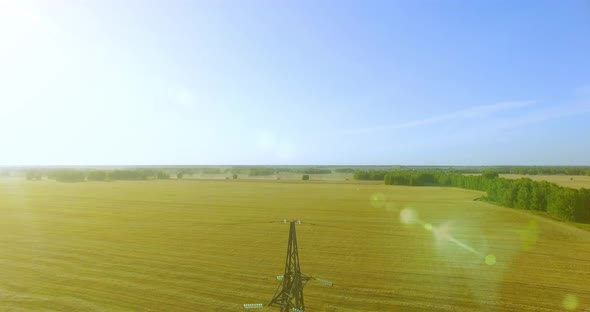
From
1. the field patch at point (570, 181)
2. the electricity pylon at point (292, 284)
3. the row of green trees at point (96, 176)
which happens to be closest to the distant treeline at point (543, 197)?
the field patch at point (570, 181)

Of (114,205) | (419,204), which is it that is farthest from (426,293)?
(114,205)

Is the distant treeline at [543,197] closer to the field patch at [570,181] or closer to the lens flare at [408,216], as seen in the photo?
the lens flare at [408,216]

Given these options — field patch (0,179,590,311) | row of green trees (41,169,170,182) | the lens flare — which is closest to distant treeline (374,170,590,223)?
field patch (0,179,590,311)

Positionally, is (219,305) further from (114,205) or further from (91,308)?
(114,205)

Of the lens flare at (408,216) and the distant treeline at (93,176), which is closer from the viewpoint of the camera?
the lens flare at (408,216)

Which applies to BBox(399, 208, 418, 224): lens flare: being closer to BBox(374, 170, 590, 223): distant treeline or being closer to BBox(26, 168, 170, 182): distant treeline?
BBox(374, 170, 590, 223): distant treeline

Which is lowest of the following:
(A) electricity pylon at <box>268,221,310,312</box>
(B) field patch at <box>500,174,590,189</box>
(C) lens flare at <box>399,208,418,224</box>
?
(C) lens flare at <box>399,208,418,224</box>

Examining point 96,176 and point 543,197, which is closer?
point 543,197

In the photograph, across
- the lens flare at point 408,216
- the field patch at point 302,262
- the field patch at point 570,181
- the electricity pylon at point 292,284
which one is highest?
the field patch at point 570,181

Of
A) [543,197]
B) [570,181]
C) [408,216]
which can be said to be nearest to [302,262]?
[408,216]

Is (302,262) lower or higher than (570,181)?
lower

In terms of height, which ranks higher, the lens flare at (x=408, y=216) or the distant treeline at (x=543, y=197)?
the distant treeline at (x=543, y=197)

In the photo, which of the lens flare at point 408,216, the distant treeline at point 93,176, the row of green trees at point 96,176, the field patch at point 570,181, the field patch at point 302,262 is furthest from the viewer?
the distant treeline at point 93,176

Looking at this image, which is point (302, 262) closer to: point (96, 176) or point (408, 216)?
point (408, 216)
